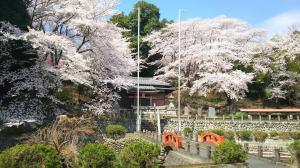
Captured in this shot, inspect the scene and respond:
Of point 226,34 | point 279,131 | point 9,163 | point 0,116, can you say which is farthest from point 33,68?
point 226,34

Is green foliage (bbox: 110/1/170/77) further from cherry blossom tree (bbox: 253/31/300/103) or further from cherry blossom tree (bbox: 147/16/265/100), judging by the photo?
cherry blossom tree (bbox: 253/31/300/103)

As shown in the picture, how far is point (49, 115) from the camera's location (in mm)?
30078

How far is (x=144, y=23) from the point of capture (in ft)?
187

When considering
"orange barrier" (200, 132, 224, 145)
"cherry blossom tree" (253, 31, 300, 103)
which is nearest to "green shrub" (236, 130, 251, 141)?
"orange barrier" (200, 132, 224, 145)

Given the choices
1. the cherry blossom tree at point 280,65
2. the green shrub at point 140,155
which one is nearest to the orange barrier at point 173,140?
the green shrub at point 140,155

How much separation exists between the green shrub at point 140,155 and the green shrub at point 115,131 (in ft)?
56.9

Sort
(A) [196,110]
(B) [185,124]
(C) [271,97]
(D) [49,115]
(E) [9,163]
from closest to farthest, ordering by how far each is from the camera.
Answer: (E) [9,163] → (D) [49,115] → (B) [185,124] → (A) [196,110] → (C) [271,97]

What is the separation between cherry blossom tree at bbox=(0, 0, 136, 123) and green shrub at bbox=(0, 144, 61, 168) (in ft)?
40.5

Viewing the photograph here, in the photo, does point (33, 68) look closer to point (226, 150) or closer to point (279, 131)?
point (226, 150)

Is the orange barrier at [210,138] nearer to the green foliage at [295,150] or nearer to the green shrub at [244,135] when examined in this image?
the green foliage at [295,150]

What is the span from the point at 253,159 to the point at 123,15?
38.7 m

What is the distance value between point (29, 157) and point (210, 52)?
3472 centimetres

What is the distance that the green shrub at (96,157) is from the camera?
15.4 metres

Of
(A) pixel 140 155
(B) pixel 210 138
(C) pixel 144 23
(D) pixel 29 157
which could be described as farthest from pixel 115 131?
(C) pixel 144 23
